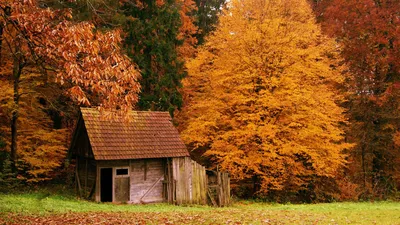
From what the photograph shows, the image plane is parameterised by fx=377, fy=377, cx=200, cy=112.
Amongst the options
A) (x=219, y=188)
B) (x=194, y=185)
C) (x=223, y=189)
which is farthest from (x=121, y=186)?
(x=223, y=189)

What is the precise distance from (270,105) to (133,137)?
7.31 m

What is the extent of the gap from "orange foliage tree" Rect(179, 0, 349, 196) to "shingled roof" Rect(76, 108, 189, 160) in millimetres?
1630

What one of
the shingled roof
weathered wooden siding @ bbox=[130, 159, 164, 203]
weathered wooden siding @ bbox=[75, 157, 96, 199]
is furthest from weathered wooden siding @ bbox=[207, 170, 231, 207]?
weathered wooden siding @ bbox=[75, 157, 96, 199]

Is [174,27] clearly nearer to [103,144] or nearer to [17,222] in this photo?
[103,144]

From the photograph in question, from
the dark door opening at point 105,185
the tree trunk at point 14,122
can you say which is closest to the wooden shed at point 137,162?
the dark door opening at point 105,185

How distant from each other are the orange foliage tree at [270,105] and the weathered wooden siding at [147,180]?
2788 millimetres

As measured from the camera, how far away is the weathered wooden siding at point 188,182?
1966cm

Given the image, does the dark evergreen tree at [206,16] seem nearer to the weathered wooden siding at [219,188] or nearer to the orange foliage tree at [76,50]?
the weathered wooden siding at [219,188]

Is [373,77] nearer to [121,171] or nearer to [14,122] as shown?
[121,171]

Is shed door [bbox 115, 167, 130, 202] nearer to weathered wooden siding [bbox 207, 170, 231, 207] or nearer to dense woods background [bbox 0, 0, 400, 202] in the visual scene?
dense woods background [bbox 0, 0, 400, 202]

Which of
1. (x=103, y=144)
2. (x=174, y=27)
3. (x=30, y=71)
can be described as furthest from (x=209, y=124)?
(x=30, y=71)

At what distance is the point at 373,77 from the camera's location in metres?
26.6

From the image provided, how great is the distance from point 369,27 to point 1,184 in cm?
2488

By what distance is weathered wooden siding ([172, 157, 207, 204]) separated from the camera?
1966 centimetres
